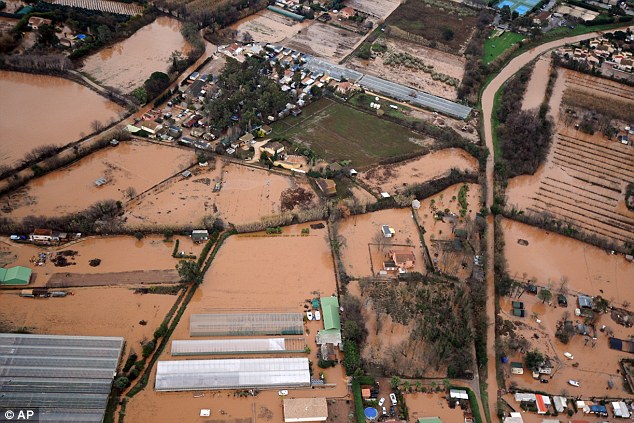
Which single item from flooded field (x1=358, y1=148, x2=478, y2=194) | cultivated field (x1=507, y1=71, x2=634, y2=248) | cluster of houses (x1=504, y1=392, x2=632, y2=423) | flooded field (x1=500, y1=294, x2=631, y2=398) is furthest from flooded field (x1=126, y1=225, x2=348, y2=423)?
cultivated field (x1=507, y1=71, x2=634, y2=248)

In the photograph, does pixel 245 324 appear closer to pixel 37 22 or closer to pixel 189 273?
pixel 189 273

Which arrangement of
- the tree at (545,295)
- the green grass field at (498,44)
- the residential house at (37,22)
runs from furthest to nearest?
the green grass field at (498,44)
the residential house at (37,22)
the tree at (545,295)

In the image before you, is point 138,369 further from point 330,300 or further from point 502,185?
point 502,185

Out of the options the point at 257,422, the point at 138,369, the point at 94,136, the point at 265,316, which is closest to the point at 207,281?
the point at 265,316

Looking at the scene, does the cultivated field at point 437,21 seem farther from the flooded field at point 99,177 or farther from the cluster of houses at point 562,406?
the cluster of houses at point 562,406

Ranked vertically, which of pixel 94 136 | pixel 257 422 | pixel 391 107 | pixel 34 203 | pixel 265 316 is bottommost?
pixel 257 422

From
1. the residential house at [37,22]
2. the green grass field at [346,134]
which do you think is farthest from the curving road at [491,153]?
the residential house at [37,22]

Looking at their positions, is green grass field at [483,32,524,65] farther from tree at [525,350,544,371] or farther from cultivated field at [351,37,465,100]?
tree at [525,350,544,371]
